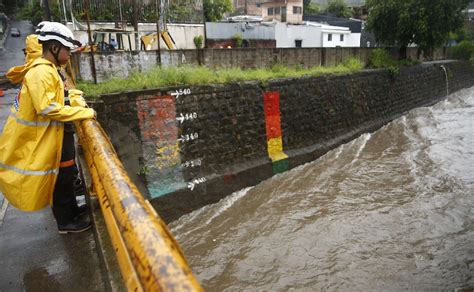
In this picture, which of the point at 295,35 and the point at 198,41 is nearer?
the point at 198,41

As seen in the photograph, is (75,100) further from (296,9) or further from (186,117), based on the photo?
(296,9)

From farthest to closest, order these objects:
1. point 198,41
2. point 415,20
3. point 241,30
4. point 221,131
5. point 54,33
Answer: point 241,30, point 198,41, point 415,20, point 221,131, point 54,33

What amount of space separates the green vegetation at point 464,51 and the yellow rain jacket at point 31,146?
82.1ft

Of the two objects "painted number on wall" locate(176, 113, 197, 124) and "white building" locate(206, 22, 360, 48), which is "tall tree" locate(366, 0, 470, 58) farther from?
"painted number on wall" locate(176, 113, 197, 124)

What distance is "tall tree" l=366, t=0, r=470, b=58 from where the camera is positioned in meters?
14.5

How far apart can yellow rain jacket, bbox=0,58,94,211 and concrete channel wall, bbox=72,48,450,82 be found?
471 centimetres

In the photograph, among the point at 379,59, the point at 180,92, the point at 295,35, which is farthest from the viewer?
the point at 295,35

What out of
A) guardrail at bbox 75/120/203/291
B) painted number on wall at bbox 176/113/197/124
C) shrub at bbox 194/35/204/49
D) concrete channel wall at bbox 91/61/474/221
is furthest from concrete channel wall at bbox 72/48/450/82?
guardrail at bbox 75/120/203/291

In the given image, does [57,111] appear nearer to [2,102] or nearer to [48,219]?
[48,219]

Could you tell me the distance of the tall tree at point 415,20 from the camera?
14.5 metres

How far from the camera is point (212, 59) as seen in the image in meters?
9.52

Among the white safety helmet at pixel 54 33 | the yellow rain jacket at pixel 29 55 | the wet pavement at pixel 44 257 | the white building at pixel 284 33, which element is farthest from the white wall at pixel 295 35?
the wet pavement at pixel 44 257

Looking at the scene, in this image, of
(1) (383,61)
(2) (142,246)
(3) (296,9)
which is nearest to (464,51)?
(1) (383,61)

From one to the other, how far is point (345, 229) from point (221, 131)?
327 cm
